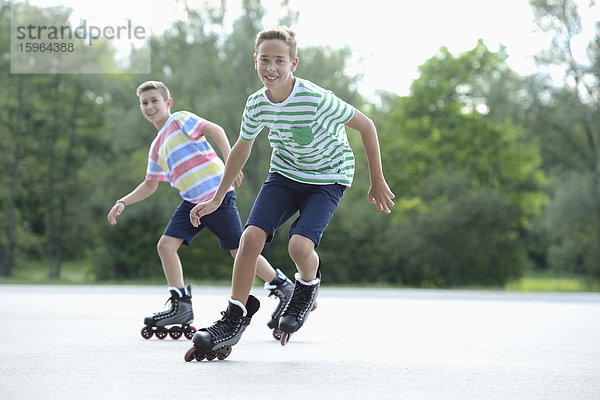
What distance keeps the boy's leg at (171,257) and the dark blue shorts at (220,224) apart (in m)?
0.05

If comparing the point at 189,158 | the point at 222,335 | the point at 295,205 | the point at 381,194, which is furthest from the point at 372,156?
the point at 189,158

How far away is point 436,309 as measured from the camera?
1219 centimetres

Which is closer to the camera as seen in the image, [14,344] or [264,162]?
[14,344]

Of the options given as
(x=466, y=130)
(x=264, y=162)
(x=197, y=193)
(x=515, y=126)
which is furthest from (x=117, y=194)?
(x=197, y=193)

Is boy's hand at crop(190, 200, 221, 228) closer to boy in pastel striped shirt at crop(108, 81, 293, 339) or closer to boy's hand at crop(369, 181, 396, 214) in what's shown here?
boy's hand at crop(369, 181, 396, 214)

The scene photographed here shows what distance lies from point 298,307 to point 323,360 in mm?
378

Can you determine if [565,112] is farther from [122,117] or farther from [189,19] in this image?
[122,117]

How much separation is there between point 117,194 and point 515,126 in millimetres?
16225

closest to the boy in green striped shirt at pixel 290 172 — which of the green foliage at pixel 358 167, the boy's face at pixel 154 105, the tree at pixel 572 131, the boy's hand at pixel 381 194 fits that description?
the boy's hand at pixel 381 194

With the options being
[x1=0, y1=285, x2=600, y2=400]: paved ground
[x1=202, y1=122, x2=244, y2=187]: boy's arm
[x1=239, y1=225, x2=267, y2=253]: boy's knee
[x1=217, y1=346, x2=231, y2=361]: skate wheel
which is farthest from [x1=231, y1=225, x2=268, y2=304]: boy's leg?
[x1=202, y1=122, x2=244, y2=187]: boy's arm

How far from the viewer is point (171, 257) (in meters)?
6.95

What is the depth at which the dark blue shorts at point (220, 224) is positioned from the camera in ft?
22.2

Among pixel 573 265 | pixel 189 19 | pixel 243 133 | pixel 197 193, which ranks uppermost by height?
pixel 189 19

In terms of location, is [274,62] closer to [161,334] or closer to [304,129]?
[304,129]
